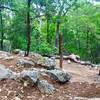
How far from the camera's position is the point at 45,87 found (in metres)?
7.52

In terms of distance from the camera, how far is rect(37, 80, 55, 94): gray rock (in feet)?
24.4

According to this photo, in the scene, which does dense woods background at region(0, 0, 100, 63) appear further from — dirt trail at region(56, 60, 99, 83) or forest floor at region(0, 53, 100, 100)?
forest floor at region(0, 53, 100, 100)

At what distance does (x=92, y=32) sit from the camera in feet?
106

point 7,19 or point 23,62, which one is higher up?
point 7,19

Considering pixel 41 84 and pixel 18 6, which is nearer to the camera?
pixel 41 84

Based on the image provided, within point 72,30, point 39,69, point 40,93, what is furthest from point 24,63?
point 72,30

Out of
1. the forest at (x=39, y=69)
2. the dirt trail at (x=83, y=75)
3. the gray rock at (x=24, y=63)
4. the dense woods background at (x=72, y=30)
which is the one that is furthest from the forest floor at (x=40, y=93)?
the dense woods background at (x=72, y=30)

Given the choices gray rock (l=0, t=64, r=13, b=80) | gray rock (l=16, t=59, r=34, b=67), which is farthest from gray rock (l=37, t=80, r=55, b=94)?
gray rock (l=16, t=59, r=34, b=67)

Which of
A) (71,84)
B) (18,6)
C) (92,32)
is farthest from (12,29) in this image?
(92,32)

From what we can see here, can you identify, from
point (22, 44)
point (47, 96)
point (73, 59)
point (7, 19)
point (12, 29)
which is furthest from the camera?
point (7, 19)

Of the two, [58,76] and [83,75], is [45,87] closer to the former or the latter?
[58,76]

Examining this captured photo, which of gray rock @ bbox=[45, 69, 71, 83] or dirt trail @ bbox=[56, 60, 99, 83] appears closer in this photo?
gray rock @ bbox=[45, 69, 71, 83]

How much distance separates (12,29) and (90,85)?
1189 centimetres

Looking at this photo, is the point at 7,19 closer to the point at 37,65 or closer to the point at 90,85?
the point at 37,65
